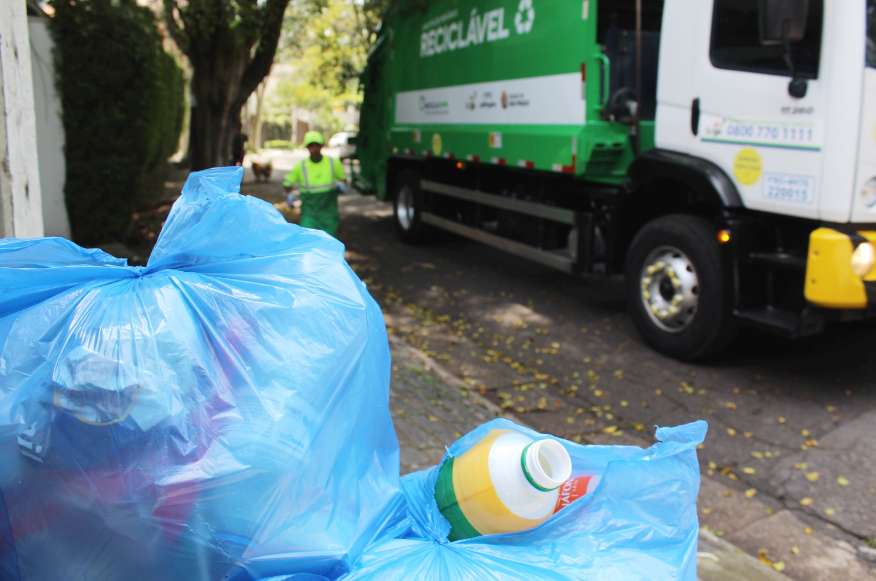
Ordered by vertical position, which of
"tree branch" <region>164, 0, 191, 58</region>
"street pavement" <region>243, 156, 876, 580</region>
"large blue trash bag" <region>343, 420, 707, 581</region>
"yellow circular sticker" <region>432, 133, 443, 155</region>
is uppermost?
"tree branch" <region>164, 0, 191, 58</region>

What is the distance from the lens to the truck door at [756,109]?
4.41m

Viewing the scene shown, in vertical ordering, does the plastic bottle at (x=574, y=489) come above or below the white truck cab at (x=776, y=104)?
below

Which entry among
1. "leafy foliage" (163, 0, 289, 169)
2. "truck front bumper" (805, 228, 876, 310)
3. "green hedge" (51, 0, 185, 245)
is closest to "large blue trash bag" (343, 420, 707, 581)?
"truck front bumper" (805, 228, 876, 310)

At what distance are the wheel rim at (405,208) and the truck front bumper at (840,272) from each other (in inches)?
228

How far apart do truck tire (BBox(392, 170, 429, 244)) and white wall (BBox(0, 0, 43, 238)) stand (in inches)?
263

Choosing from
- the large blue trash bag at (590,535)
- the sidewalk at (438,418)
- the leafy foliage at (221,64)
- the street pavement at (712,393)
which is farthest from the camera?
the leafy foliage at (221,64)

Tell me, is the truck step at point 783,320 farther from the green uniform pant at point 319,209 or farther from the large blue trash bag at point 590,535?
the green uniform pant at point 319,209

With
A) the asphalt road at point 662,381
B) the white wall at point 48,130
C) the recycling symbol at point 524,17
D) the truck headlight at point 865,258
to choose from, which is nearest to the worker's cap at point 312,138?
the asphalt road at point 662,381

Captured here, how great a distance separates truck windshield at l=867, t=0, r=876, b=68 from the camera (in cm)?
426

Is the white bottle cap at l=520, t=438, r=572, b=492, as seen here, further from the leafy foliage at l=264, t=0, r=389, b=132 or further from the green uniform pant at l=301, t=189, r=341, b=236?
the leafy foliage at l=264, t=0, r=389, b=132

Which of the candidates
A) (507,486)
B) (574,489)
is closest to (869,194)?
(574,489)

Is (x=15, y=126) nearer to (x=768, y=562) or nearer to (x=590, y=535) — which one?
(x=590, y=535)

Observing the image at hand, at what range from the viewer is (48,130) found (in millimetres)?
7336

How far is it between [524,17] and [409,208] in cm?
353
